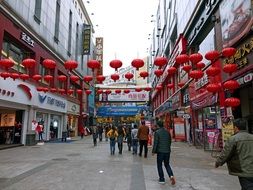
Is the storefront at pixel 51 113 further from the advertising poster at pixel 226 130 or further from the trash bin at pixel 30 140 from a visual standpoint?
the advertising poster at pixel 226 130

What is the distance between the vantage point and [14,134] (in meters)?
20.4

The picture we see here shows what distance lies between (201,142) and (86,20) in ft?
104

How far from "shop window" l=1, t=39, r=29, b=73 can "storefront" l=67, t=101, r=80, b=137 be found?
1214 centimetres

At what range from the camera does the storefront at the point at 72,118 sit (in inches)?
1307

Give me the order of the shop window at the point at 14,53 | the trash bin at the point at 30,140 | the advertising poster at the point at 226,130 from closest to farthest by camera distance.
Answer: the advertising poster at the point at 226,130
the shop window at the point at 14,53
the trash bin at the point at 30,140

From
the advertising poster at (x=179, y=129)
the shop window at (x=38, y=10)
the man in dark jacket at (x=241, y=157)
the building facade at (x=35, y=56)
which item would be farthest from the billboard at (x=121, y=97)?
the man in dark jacket at (x=241, y=157)

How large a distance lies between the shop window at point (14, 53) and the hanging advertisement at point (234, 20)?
13.4 metres

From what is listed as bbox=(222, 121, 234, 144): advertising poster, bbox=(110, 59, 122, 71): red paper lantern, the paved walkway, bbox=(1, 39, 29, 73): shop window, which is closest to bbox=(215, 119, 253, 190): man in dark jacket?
the paved walkway

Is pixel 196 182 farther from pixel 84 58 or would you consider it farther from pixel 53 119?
pixel 84 58

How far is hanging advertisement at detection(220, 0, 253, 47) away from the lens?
11.0m

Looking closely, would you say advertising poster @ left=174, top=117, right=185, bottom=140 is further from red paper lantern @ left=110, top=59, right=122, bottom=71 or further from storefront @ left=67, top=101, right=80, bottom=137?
red paper lantern @ left=110, top=59, right=122, bottom=71

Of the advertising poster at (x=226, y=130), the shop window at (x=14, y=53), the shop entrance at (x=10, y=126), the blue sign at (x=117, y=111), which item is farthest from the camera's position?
the blue sign at (x=117, y=111)

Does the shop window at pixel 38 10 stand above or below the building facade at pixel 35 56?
above

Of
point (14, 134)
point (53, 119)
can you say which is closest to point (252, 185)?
point (14, 134)
